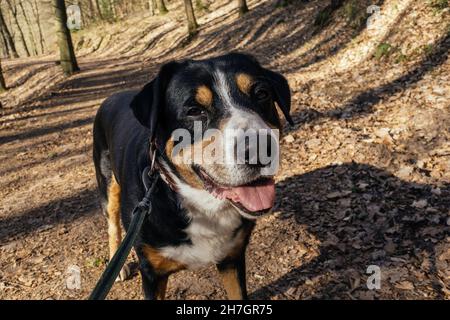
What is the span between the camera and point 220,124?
2.92 m

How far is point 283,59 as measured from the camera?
13359mm

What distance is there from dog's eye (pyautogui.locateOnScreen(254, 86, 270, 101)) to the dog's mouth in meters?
0.73

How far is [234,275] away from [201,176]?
1.28 meters

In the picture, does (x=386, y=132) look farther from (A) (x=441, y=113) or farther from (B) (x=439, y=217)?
(B) (x=439, y=217)

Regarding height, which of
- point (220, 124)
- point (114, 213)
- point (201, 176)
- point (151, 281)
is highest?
point (220, 124)

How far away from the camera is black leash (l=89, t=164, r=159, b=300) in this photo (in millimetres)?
2207

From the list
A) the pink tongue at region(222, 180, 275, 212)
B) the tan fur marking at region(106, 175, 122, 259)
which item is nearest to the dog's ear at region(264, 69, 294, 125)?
the pink tongue at region(222, 180, 275, 212)

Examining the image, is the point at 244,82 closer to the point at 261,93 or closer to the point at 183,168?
the point at 261,93

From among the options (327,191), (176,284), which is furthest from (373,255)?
(176,284)

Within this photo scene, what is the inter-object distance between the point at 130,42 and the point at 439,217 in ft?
101

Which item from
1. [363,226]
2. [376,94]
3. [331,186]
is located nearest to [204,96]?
[363,226]

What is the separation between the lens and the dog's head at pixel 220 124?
2.79 meters

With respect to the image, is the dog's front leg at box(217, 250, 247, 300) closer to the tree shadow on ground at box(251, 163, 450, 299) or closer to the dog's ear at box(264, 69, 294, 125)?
the tree shadow on ground at box(251, 163, 450, 299)

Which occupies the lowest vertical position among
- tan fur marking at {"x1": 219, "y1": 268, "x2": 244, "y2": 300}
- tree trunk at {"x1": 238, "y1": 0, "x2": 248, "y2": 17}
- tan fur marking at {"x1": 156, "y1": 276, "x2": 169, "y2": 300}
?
tan fur marking at {"x1": 219, "y1": 268, "x2": 244, "y2": 300}
